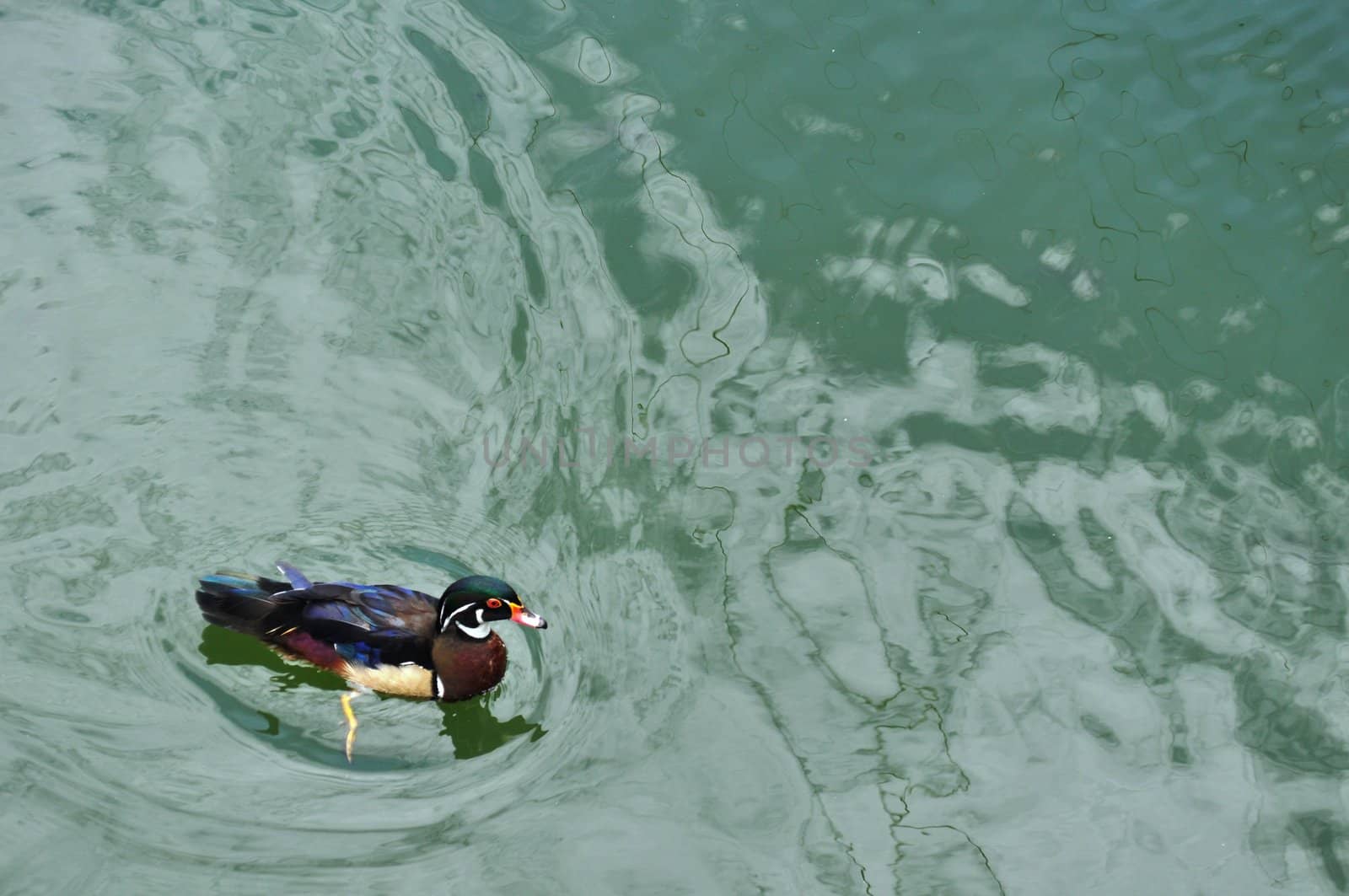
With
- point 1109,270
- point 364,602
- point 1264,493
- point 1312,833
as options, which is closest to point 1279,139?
point 1109,270

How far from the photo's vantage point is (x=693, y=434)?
6.47 metres

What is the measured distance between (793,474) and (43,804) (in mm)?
3114

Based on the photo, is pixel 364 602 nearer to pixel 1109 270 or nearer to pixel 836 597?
pixel 836 597

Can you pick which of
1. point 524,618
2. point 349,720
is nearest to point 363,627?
point 349,720

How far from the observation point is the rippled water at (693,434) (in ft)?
17.2

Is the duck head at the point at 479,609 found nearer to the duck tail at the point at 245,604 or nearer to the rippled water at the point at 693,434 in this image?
the rippled water at the point at 693,434

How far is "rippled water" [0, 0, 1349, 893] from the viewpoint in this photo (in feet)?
17.2

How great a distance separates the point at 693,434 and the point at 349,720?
6.34 ft

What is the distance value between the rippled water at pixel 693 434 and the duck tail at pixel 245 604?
177 millimetres

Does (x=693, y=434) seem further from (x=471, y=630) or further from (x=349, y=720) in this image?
(x=349, y=720)

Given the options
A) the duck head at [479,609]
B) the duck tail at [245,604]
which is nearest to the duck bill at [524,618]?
the duck head at [479,609]

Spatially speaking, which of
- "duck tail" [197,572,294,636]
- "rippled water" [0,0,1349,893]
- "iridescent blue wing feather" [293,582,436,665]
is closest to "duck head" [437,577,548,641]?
"iridescent blue wing feather" [293,582,436,665]

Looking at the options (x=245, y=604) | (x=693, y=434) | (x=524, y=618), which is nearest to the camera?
(x=524, y=618)

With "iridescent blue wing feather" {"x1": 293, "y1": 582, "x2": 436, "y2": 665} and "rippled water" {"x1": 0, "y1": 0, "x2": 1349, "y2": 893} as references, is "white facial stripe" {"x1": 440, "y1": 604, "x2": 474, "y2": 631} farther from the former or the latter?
"rippled water" {"x1": 0, "y1": 0, "x2": 1349, "y2": 893}
